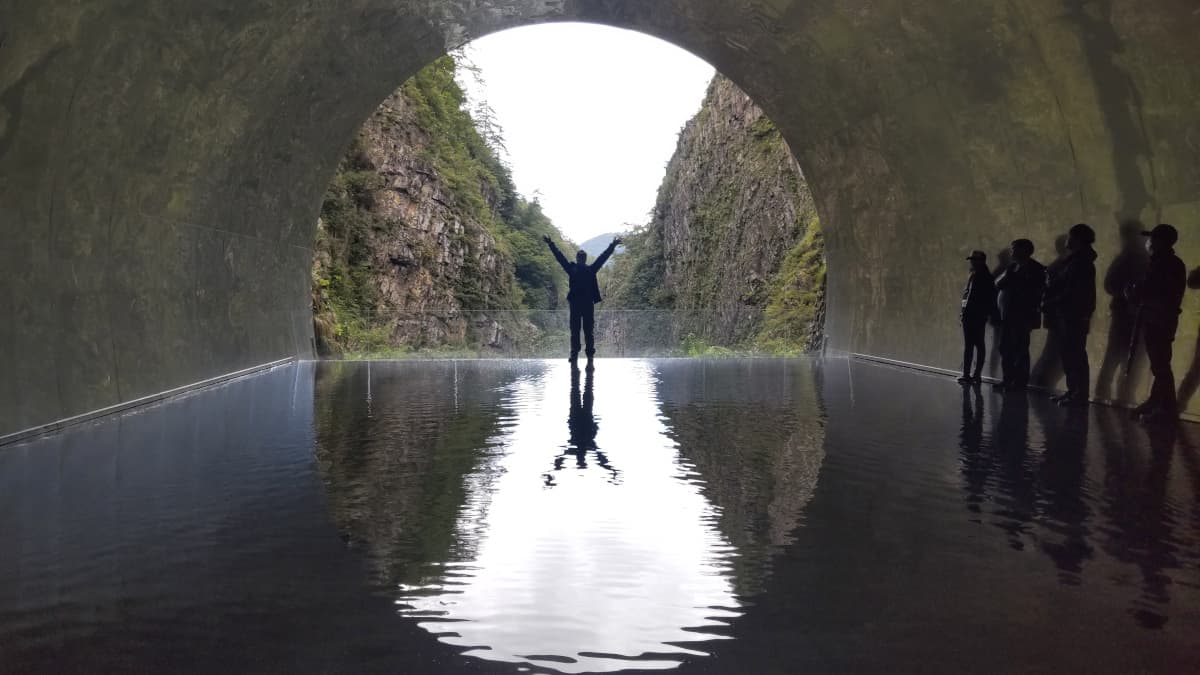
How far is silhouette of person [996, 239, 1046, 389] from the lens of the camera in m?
11.3

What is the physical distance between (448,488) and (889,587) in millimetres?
2773

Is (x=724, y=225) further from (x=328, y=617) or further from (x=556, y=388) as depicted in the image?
(x=328, y=617)

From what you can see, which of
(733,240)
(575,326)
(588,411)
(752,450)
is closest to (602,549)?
(752,450)

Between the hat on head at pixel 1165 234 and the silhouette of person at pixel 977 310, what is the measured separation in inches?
150

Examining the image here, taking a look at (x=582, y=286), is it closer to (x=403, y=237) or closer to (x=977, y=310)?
(x=977, y=310)

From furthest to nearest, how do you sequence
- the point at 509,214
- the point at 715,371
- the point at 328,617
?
the point at 509,214 → the point at 715,371 → the point at 328,617

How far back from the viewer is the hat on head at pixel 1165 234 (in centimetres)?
843

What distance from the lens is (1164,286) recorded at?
848 cm

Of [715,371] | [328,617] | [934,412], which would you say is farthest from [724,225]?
[328,617]

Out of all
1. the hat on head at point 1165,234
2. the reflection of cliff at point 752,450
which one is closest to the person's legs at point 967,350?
the reflection of cliff at point 752,450

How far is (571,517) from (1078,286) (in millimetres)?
7294

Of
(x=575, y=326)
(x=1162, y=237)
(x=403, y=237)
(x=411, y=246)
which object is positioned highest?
(x=403, y=237)

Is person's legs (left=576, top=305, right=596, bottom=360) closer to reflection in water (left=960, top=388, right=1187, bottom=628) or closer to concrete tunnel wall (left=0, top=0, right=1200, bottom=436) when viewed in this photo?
concrete tunnel wall (left=0, top=0, right=1200, bottom=436)

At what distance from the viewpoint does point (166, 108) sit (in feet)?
32.1
